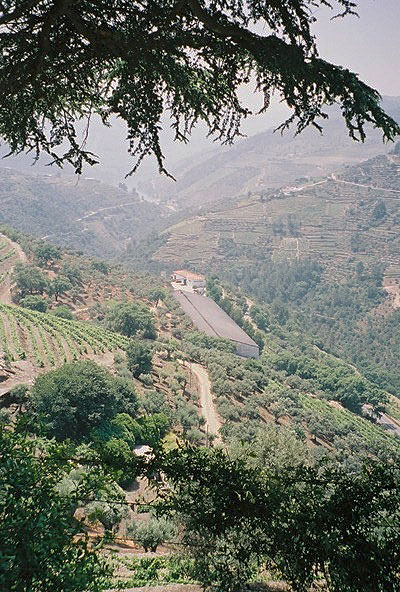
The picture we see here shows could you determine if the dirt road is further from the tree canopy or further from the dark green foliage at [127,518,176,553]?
the tree canopy

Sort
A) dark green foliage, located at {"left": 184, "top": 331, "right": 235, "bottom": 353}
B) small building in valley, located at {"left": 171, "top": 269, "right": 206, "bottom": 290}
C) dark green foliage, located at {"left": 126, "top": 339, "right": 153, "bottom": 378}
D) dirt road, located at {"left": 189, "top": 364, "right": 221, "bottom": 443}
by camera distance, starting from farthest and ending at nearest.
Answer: small building in valley, located at {"left": 171, "top": 269, "right": 206, "bottom": 290}, dark green foliage, located at {"left": 184, "top": 331, "right": 235, "bottom": 353}, dark green foliage, located at {"left": 126, "top": 339, "right": 153, "bottom": 378}, dirt road, located at {"left": 189, "top": 364, "right": 221, "bottom": 443}

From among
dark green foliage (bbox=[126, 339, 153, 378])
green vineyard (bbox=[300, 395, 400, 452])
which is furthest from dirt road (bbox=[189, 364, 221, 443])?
green vineyard (bbox=[300, 395, 400, 452])

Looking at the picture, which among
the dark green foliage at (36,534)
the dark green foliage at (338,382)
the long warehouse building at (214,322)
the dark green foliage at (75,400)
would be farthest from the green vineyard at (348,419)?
the dark green foliage at (36,534)

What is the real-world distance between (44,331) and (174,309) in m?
31.5

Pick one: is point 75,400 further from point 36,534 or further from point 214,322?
point 214,322

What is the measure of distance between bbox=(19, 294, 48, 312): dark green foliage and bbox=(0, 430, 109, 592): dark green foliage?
44.6 m

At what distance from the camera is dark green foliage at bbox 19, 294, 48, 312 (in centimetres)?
4644

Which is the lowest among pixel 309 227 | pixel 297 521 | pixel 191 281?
pixel 191 281

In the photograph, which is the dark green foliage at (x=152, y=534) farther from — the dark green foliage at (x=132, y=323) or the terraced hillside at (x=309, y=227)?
the terraced hillside at (x=309, y=227)

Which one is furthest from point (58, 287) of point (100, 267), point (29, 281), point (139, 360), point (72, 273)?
point (139, 360)

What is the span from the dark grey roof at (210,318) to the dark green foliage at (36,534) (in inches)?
2158

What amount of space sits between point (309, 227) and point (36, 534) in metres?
161

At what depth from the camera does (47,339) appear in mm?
34750

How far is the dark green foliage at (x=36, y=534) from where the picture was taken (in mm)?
4156
